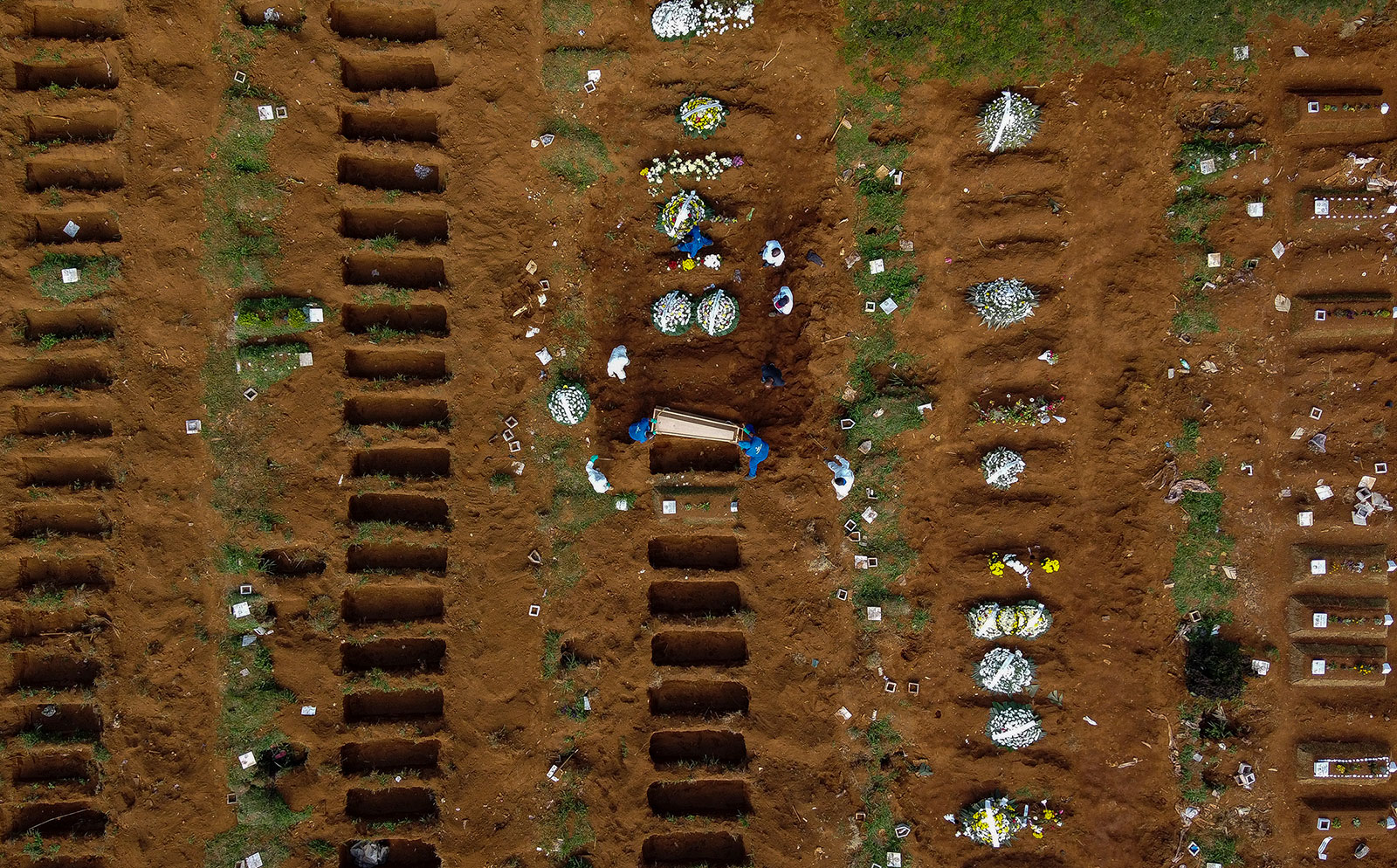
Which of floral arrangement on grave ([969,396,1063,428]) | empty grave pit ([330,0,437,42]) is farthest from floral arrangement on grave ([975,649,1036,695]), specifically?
empty grave pit ([330,0,437,42])

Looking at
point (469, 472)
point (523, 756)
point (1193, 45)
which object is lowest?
point (523, 756)

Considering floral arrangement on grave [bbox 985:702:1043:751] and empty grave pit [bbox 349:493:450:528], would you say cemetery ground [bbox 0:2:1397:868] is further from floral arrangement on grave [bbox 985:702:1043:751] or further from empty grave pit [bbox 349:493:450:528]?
floral arrangement on grave [bbox 985:702:1043:751]

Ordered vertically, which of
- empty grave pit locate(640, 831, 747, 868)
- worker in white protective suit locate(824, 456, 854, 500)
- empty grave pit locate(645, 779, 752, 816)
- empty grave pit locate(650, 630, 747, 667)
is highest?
worker in white protective suit locate(824, 456, 854, 500)

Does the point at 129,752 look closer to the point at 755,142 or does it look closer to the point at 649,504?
the point at 649,504

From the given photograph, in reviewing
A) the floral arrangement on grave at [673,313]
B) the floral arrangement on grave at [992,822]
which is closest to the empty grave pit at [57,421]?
the floral arrangement on grave at [673,313]

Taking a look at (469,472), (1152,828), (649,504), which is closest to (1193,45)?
(649,504)

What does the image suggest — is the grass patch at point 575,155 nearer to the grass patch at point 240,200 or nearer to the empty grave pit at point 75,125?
the grass patch at point 240,200

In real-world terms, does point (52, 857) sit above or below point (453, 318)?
below
